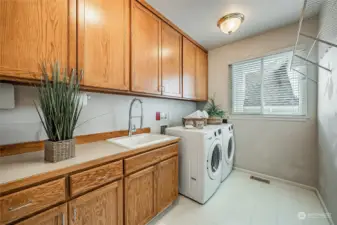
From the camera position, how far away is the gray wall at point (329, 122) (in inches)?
52.5

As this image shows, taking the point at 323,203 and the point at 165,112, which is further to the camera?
the point at 165,112

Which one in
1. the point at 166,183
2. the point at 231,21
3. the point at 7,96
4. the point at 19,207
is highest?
the point at 231,21

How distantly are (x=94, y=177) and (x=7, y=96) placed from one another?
89 centimetres

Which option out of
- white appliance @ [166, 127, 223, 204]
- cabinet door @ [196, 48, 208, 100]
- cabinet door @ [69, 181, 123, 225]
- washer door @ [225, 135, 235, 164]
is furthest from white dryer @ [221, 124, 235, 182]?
cabinet door @ [69, 181, 123, 225]

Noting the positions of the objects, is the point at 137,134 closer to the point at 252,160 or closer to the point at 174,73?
the point at 174,73

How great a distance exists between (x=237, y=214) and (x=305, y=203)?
929 mm

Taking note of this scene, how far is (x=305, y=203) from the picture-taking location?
1.76 m

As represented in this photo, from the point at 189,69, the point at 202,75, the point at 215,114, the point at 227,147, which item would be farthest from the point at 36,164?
the point at 202,75

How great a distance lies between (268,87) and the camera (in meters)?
2.41

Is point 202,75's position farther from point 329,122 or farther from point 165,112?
point 329,122

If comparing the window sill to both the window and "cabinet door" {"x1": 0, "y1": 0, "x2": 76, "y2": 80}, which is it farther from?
"cabinet door" {"x1": 0, "y1": 0, "x2": 76, "y2": 80}

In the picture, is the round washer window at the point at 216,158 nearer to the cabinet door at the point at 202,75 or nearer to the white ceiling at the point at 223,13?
the cabinet door at the point at 202,75

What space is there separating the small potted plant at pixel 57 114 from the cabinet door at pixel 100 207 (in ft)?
1.05

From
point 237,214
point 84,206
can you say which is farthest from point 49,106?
point 237,214
